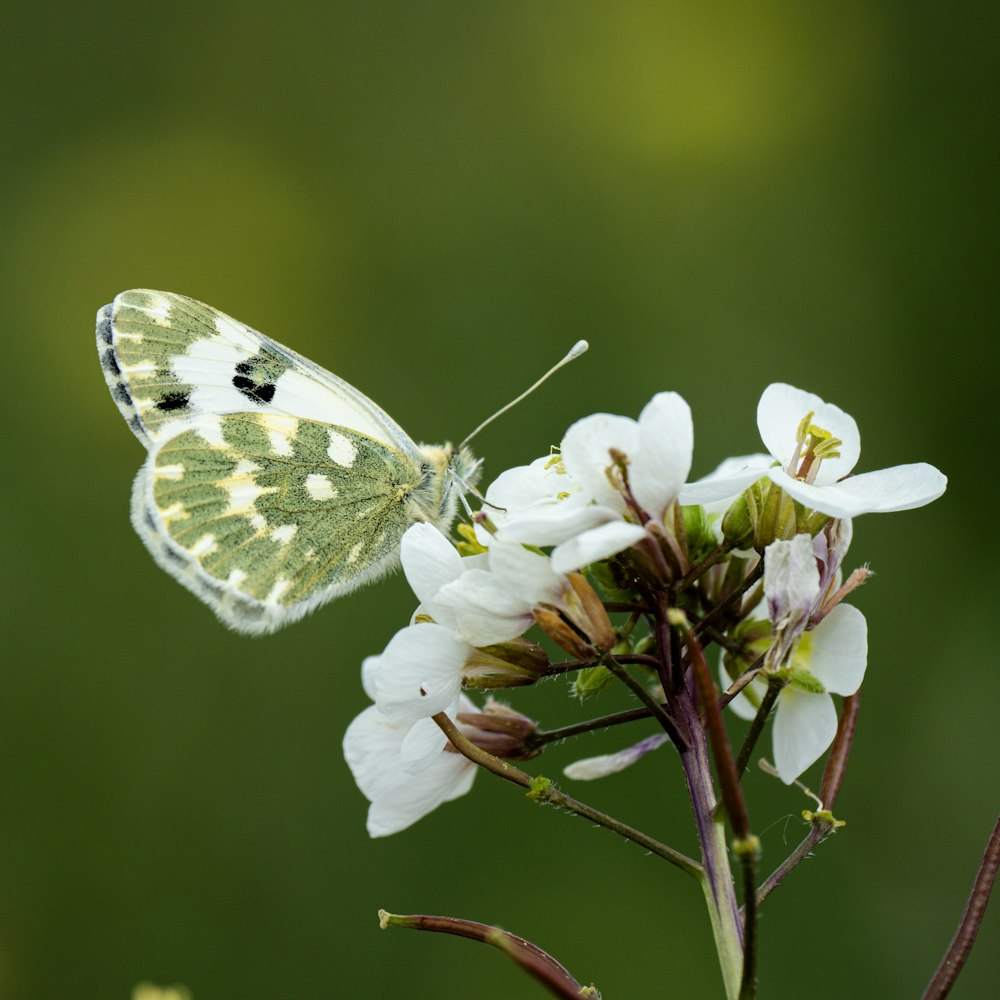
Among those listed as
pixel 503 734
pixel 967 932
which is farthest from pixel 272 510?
pixel 967 932

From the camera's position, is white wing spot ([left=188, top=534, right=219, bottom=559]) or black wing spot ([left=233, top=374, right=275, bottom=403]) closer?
white wing spot ([left=188, top=534, right=219, bottom=559])

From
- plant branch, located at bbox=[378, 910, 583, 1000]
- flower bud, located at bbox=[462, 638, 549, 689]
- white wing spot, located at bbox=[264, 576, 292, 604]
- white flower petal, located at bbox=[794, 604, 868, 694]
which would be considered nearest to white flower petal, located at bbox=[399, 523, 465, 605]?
flower bud, located at bbox=[462, 638, 549, 689]

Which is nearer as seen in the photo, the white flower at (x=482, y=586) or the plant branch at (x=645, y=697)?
the plant branch at (x=645, y=697)

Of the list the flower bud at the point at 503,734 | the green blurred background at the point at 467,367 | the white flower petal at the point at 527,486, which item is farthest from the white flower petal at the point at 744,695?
the green blurred background at the point at 467,367

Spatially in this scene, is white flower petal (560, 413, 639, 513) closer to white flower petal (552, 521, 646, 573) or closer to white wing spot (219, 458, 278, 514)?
white flower petal (552, 521, 646, 573)

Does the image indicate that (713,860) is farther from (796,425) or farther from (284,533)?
(284,533)

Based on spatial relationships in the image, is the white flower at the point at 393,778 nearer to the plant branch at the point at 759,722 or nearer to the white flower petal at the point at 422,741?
the white flower petal at the point at 422,741

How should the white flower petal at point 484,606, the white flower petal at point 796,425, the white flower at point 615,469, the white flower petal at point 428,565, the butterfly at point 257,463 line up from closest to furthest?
the white flower at point 615,469, the white flower petal at point 484,606, the white flower petal at point 428,565, the white flower petal at point 796,425, the butterfly at point 257,463
